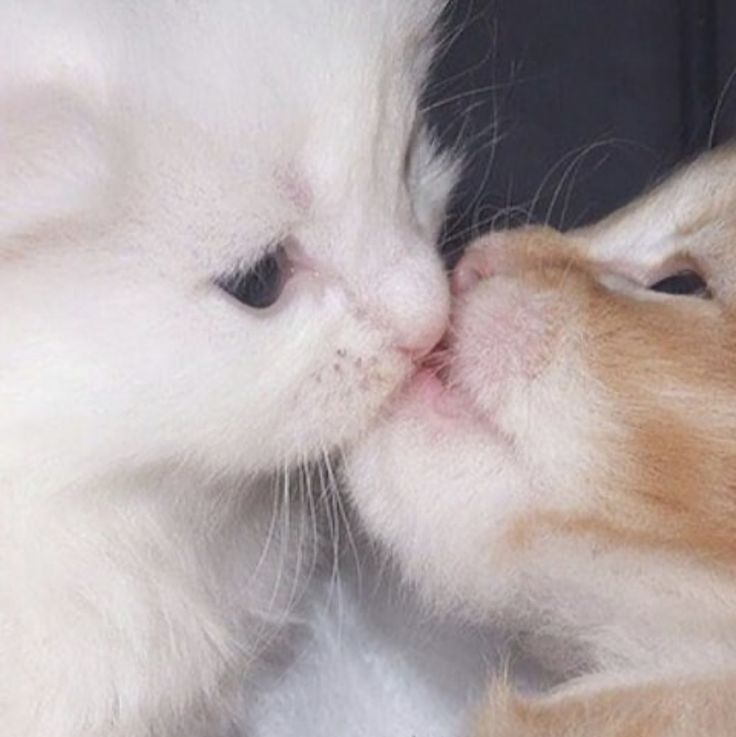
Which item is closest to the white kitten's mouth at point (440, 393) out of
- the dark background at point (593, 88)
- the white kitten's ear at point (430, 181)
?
the white kitten's ear at point (430, 181)

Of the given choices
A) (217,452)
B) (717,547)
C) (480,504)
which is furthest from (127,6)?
(717,547)

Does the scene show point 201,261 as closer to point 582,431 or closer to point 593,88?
point 582,431

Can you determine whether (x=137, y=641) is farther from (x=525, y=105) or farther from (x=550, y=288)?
(x=525, y=105)

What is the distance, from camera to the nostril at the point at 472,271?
1286 mm

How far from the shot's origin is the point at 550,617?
4.31 ft

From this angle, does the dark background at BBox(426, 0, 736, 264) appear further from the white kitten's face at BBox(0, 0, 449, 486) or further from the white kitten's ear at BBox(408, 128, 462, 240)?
the white kitten's face at BBox(0, 0, 449, 486)

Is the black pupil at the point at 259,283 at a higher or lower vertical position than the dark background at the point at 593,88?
higher

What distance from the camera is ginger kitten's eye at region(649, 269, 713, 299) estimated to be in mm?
1258

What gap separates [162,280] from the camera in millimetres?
1146

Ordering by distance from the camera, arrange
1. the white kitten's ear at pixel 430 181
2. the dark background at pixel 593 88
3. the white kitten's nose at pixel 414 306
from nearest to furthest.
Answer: the white kitten's nose at pixel 414 306 < the white kitten's ear at pixel 430 181 < the dark background at pixel 593 88

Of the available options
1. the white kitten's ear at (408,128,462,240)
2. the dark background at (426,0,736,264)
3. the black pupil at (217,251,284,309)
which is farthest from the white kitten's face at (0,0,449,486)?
the dark background at (426,0,736,264)

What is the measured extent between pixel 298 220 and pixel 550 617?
0.38 m

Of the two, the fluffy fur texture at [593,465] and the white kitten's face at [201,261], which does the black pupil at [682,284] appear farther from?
the white kitten's face at [201,261]

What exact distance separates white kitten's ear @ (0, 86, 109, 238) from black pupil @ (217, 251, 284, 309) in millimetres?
109
